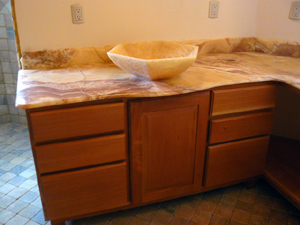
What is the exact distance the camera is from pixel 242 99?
1.44m

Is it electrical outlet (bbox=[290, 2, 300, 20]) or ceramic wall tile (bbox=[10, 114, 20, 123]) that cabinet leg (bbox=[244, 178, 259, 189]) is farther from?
ceramic wall tile (bbox=[10, 114, 20, 123])

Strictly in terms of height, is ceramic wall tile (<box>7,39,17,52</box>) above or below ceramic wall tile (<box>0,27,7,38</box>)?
below

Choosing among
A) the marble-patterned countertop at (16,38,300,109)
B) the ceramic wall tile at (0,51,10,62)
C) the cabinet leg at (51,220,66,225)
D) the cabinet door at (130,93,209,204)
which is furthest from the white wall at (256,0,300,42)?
the ceramic wall tile at (0,51,10,62)

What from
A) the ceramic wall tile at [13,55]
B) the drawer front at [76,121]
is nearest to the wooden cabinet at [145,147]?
the drawer front at [76,121]

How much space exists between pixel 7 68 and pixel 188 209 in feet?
6.16

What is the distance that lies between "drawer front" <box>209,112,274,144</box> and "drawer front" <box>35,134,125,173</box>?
500mm

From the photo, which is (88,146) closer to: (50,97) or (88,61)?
(50,97)

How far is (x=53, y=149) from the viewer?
119 cm

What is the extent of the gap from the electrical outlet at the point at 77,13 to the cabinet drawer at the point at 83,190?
0.87 m

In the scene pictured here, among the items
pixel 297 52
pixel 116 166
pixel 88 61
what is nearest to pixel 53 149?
pixel 116 166

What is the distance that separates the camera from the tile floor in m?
1.49

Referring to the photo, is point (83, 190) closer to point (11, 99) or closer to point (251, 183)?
point (251, 183)

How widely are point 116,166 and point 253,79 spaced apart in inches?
32.2

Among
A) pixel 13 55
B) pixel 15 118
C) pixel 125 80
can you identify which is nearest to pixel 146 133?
pixel 125 80
